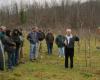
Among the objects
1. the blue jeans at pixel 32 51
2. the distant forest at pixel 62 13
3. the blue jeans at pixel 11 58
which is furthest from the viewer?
the distant forest at pixel 62 13

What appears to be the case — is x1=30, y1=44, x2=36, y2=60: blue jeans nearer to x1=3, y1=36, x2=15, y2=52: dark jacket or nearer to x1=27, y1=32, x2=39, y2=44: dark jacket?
x1=27, y1=32, x2=39, y2=44: dark jacket

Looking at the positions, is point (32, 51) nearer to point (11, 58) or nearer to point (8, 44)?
point (11, 58)

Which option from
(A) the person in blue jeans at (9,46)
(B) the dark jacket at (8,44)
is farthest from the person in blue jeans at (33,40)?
(B) the dark jacket at (8,44)

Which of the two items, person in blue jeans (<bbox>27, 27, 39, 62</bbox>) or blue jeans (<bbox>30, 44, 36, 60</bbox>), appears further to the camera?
blue jeans (<bbox>30, 44, 36, 60</bbox>)

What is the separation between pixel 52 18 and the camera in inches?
3071

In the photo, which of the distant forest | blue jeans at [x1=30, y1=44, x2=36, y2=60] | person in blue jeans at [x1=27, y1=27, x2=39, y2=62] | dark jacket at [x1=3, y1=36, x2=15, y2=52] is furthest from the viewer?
the distant forest

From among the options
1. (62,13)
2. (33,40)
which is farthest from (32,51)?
(62,13)

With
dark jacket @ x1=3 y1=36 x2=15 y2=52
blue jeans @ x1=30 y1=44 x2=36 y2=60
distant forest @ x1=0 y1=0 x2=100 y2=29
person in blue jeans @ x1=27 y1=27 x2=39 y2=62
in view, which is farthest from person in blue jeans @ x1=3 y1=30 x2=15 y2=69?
distant forest @ x1=0 y1=0 x2=100 y2=29

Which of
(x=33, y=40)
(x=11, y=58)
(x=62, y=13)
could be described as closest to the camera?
(x=11, y=58)

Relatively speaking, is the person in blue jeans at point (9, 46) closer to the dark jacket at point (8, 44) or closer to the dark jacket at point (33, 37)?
the dark jacket at point (8, 44)

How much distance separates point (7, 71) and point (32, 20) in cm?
5241

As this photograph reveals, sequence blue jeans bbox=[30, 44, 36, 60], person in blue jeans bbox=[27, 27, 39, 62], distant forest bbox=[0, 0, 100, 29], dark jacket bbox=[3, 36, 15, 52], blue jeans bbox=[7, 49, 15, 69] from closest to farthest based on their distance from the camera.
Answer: dark jacket bbox=[3, 36, 15, 52]
blue jeans bbox=[7, 49, 15, 69]
person in blue jeans bbox=[27, 27, 39, 62]
blue jeans bbox=[30, 44, 36, 60]
distant forest bbox=[0, 0, 100, 29]

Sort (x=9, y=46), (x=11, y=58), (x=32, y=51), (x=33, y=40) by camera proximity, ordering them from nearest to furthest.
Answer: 1. (x=9, y=46)
2. (x=11, y=58)
3. (x=33, y=40)
4. (x=32, y=51)

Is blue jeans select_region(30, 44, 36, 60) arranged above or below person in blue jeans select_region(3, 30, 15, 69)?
below
